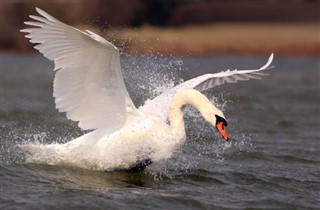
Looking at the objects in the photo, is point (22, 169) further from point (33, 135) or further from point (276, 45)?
point (276, 45)

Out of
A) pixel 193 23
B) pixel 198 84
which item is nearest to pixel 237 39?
pixel 193 23

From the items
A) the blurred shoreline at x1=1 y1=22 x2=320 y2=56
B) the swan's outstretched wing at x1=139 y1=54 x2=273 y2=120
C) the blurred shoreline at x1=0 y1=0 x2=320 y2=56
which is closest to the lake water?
the swan's outstretched wing at x1=139 y1=54 x2=273 y2=120

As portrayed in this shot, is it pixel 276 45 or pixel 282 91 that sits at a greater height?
pixel 276 45

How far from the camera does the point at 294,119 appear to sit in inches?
684

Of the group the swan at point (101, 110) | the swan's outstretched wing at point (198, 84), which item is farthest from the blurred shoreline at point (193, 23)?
the swan at point (101, 110)

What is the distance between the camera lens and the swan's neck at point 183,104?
9.33 metres

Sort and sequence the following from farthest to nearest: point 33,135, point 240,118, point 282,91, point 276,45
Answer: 1. point 276,45
2. point 282,91
3. point 240,118
4. point 33,135

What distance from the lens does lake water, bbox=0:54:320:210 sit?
9031 mm

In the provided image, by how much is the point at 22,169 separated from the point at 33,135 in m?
2.27

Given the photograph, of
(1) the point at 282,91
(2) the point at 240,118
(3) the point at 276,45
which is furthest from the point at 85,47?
(3) the point at 276,45

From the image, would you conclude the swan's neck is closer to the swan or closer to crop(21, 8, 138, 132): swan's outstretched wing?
the swan

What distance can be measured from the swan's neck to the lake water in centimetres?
72

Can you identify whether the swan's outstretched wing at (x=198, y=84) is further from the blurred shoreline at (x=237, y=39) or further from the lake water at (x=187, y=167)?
the blurred shoreline at (x=237, y=39)

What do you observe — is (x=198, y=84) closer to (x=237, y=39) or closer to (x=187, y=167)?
(x=187, y=167)
